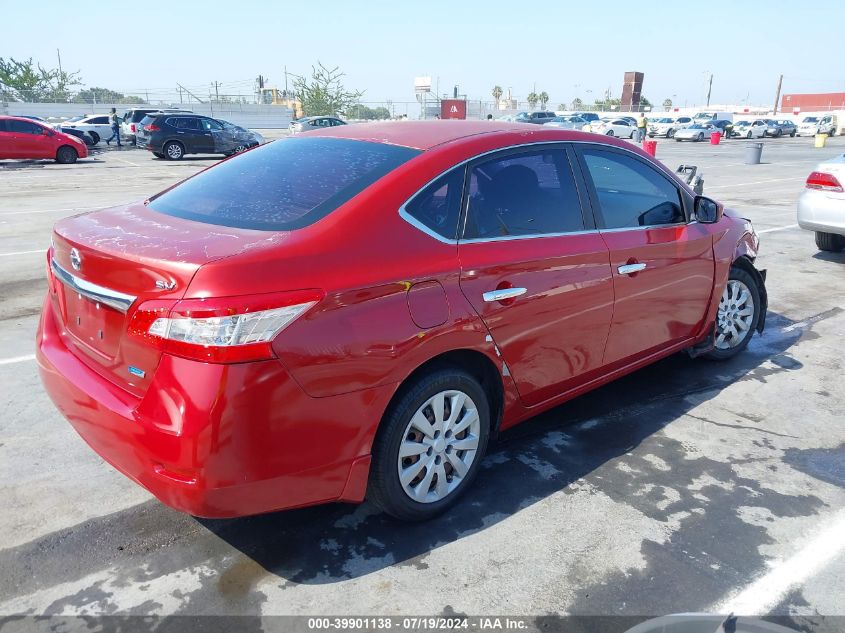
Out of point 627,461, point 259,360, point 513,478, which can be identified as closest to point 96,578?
point 259,360

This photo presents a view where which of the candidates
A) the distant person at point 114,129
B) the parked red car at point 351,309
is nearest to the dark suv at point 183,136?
the distant person at point 114,129

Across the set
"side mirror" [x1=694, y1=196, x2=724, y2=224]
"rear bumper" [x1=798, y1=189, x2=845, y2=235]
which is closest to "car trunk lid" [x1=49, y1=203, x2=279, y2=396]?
"side mirror" [x1=694, y1=196, x2=724, y2=224]

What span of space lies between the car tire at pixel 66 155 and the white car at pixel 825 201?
73.9 feet

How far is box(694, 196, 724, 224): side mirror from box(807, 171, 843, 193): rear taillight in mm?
4587

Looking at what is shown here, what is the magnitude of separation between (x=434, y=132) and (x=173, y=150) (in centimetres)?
2409

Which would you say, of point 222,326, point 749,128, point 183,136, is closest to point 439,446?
point 222,326

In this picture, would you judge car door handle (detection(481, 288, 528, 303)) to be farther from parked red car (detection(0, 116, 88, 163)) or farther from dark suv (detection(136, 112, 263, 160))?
parked red car (detection(0, 116, 88, 163))

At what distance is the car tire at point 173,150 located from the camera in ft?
81.3

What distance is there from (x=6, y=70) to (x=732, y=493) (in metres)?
76.3

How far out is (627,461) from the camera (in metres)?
3.62

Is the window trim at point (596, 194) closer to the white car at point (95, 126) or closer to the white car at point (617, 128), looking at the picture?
the white car at point (95, 126)

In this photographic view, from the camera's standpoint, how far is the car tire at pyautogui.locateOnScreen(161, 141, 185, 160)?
2479 cm

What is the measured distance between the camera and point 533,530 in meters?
3.01

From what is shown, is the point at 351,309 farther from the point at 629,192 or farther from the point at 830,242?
the point at 830,242
